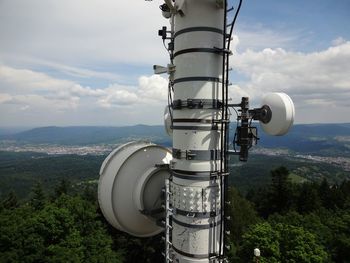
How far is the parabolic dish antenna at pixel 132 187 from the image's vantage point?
33.6 feet

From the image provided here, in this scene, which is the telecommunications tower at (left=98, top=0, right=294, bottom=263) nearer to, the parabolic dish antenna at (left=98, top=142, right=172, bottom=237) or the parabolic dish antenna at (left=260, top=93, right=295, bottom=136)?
the parabolic dish antenna at (left=260, top=93, right=295, bottom=136)

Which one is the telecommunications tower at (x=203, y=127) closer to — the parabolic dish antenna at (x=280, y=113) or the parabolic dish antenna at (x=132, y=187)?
the parabolic dish antenna at (x=280, y=113)

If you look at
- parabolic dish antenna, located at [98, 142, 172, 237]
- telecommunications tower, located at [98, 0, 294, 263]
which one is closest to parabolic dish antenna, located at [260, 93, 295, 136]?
telecommunications tower, located at [98, 0, 294, 263]

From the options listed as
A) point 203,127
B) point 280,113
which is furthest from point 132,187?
point 280,113

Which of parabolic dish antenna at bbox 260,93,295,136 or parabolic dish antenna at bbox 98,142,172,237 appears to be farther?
parabolic dish antenna at bbox 98,142,172,237

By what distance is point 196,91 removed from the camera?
29.1 feet

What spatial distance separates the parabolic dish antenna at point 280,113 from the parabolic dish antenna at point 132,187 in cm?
435

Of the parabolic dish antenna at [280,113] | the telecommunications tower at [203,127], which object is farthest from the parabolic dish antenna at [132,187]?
the parabolic dish antenna at [280,113]

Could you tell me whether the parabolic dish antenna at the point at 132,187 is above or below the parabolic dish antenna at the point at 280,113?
below

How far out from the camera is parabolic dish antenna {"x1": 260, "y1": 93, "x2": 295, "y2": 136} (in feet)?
28.1

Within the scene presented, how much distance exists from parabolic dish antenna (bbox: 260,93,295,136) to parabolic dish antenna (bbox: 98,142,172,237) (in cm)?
435

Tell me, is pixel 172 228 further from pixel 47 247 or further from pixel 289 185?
pixel 289 185

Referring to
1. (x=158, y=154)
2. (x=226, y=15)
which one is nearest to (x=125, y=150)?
(x=158, y=154)

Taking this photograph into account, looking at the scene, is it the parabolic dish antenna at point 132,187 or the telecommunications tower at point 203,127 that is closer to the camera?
the telecommunications tower at point 203,127
